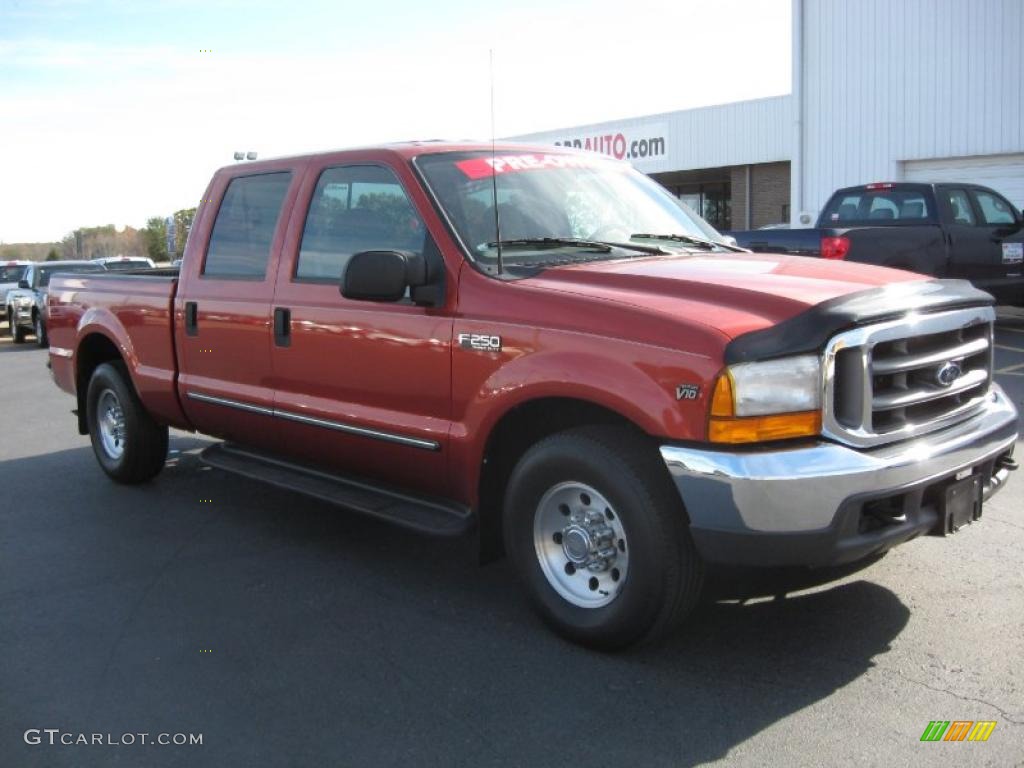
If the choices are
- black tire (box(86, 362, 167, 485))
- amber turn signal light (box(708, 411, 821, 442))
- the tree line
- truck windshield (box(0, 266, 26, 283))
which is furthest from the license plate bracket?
the tree line

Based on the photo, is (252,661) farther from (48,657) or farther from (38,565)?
(38,565)

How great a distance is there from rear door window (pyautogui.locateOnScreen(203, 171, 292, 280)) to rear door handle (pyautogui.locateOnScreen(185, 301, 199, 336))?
0.65 ft

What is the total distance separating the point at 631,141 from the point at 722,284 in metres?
28.8

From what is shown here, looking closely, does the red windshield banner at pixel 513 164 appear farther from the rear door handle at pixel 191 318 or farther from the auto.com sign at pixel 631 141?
the auto.com sign at pixel 631 141

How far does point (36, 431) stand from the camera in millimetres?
9609

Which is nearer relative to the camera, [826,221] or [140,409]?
[140,409]

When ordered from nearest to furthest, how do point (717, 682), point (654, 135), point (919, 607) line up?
point (717, 682) → point (919, 607) → point (654, 135)

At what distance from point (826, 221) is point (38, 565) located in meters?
11.2

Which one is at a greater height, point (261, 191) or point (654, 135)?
point (654, 135)

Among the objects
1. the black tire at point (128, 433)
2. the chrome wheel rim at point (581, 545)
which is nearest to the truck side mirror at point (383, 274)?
the chrome wheel rim at point (581, 545)

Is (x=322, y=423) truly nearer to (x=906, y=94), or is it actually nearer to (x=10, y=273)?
(x=906, y=94)

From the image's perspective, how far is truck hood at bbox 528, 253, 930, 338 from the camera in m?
3.65

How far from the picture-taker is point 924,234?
1266cm

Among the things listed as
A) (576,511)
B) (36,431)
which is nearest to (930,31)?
(36,431)
